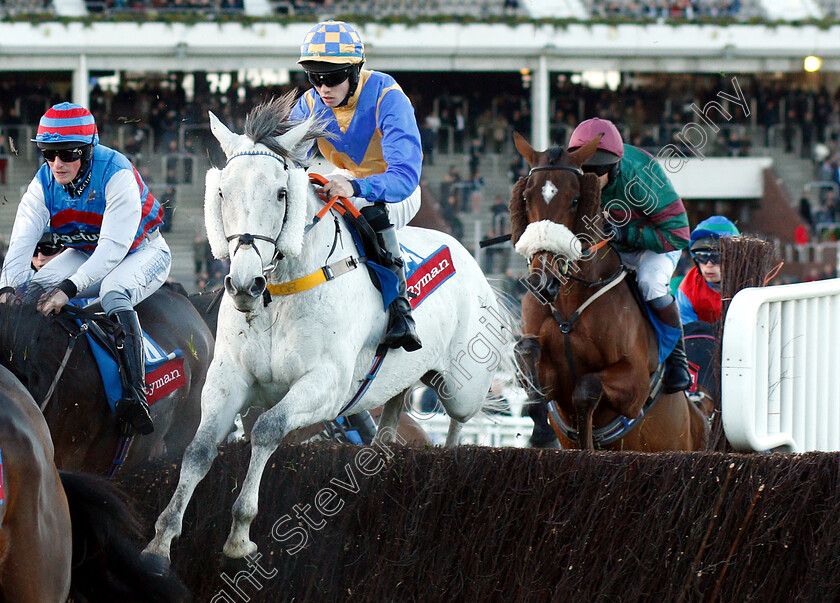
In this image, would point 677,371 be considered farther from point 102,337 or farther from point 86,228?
point 86,228

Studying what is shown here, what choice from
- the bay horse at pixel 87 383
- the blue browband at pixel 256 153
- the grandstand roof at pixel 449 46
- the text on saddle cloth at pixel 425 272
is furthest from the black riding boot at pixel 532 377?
the grandstand roof at pixel 449 46

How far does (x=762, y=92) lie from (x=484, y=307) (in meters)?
20.9

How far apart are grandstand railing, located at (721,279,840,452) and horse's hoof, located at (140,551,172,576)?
225cm

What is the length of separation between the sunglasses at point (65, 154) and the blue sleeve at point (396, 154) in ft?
4.30

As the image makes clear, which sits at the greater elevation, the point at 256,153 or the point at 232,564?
the point at 256,153

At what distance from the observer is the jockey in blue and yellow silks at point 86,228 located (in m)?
4.55

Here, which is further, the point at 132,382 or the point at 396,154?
the point at 132,382

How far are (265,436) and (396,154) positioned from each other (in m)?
1.32

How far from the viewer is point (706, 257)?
676cm

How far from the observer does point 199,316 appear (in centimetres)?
564

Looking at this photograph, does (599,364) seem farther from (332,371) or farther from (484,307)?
(332,371)

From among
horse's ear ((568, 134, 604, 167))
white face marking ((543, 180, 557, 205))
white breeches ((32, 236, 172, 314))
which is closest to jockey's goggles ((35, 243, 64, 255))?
white breeches ((32, 236, 172, 314))

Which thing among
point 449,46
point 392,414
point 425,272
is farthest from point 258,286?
point 449,46

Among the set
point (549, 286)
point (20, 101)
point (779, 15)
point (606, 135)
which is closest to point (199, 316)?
point (549, 286)
